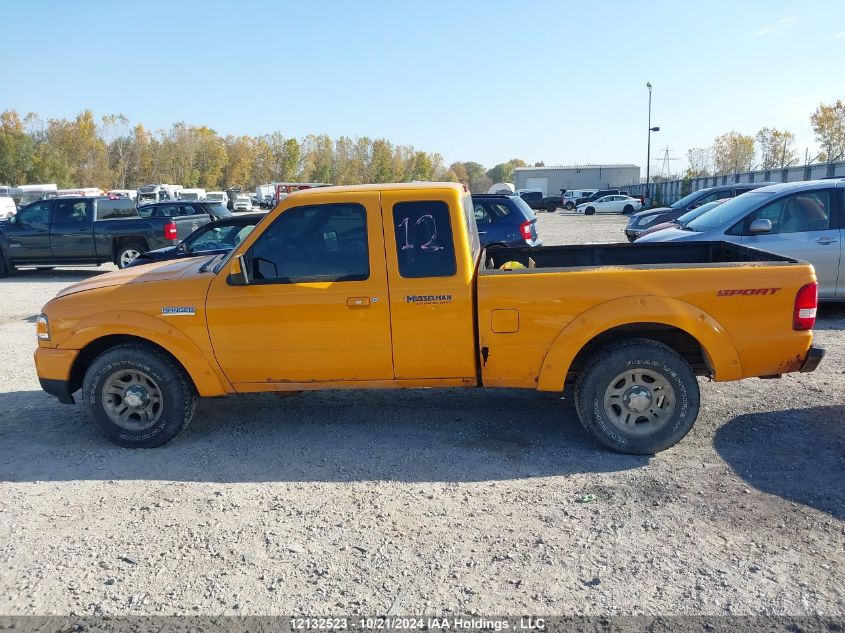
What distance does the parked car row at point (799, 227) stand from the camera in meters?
8.66

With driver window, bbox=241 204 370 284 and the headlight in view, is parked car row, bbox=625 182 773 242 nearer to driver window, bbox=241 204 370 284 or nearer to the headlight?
driver window, bbox=241 204 370 284

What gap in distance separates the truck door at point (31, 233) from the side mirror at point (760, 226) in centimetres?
1447

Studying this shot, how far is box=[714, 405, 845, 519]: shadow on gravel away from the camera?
4180 millimetres

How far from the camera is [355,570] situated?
11.4 feet


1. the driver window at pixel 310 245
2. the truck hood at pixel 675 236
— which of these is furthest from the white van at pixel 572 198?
the driver window at pixel 310 245

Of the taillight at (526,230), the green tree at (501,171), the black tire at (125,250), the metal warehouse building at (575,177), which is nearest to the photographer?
the taillight at (526,230)

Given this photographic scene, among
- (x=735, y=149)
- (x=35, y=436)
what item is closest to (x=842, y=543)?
(x=35, y=436)

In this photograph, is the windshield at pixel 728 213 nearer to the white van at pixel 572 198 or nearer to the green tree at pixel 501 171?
the white van at pixel 572 198

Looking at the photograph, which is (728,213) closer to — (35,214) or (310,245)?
(310,245)

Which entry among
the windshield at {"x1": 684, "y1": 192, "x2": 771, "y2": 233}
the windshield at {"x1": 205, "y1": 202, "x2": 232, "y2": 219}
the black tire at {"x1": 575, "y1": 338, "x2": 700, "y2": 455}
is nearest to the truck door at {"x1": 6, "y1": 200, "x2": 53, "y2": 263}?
the windshield at {"x1": 205, "y1": 202, "x2": 232, "y2": 219}

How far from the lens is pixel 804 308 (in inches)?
180

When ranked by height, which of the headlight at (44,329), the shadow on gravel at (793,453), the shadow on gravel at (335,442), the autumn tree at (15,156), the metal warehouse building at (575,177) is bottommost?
the shadow on gravel at (793,453)

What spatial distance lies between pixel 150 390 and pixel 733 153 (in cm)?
10015

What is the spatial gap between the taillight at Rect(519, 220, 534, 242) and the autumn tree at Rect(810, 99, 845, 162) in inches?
2817
